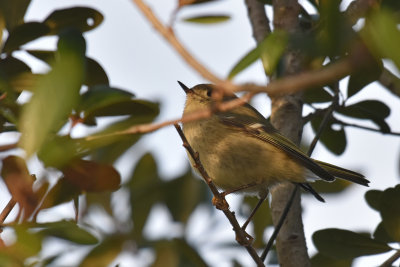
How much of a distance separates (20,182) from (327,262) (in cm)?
220

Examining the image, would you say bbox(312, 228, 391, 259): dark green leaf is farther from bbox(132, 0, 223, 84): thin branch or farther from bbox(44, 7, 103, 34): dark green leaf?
bbox(132, 0, 223, 84): thin branch

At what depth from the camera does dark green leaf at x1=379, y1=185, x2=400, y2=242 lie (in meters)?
2.65

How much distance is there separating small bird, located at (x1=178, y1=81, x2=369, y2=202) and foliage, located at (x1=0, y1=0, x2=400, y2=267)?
17.2 inches

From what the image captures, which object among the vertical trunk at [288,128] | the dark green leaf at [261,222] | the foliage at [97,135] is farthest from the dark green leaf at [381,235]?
the dark green leaf at [261,222]

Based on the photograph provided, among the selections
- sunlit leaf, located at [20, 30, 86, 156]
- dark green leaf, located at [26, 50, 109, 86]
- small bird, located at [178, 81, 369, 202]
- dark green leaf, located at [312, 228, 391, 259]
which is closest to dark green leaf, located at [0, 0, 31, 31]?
dark green leaf, located at [26, 50, 109, 86]

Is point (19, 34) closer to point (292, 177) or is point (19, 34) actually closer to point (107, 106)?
point (107, 106)

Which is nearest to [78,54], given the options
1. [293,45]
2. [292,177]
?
[293,45]

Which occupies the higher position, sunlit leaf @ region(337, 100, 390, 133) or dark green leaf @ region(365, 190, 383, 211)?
sunlit leaf @ region(337, 100, 390, 133)

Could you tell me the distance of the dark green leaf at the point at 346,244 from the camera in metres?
2.68

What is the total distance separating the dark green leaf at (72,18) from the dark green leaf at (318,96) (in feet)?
4.93

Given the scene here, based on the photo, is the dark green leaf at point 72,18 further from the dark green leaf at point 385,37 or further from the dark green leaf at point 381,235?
the dark green leaf at point 381,235

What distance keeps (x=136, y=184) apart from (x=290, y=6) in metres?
1.41

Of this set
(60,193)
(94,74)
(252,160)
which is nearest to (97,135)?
(60,193)

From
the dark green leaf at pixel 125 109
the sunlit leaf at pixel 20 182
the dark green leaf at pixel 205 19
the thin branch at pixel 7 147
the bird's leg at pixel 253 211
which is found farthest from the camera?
the bird's leg at pixel 253 211
